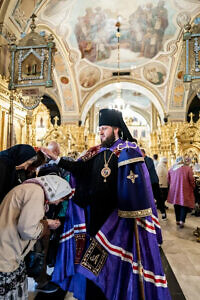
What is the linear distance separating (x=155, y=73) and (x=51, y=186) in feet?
47.7

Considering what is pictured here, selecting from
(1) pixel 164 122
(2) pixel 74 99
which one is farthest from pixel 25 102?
(1) pixel 164 122

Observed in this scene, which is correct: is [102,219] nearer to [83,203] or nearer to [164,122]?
[83,203]

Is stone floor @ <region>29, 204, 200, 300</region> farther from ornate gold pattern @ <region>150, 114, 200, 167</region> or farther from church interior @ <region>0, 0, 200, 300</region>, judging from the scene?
ornate gold pattern @ <region>150, 114, 200, 167</region>

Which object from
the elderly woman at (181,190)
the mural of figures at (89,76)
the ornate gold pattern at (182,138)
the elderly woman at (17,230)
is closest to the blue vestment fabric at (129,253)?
the elderly woman at (17,230)

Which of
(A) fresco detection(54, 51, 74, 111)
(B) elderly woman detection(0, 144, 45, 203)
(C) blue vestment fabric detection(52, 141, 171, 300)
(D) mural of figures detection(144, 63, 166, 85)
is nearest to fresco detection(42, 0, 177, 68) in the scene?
(D) mural of figures detection(144, 63, 166, 85)

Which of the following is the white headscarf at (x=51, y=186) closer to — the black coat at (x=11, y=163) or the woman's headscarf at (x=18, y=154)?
the black coat at (x=11, y=163)

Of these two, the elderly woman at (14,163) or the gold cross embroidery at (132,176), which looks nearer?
the elderly woman at (14,163)

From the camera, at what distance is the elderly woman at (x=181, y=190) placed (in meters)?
5.59

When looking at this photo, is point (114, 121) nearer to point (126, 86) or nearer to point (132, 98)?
point (126, 86)

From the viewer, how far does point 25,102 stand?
5.95 m

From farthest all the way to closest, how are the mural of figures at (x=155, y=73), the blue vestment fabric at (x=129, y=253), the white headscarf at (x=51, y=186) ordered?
the mural of figures at (x=155, y=73), the blue vestment fabric at (x=129, y=253), the white headscarf at (x=51, y=186)

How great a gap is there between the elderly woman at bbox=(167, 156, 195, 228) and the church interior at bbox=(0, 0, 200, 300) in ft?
1.46

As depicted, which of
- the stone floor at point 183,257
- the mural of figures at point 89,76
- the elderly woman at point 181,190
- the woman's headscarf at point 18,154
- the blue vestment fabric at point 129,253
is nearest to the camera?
the blue vestment fabric at point 129,253

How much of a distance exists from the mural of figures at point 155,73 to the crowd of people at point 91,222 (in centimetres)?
1318
